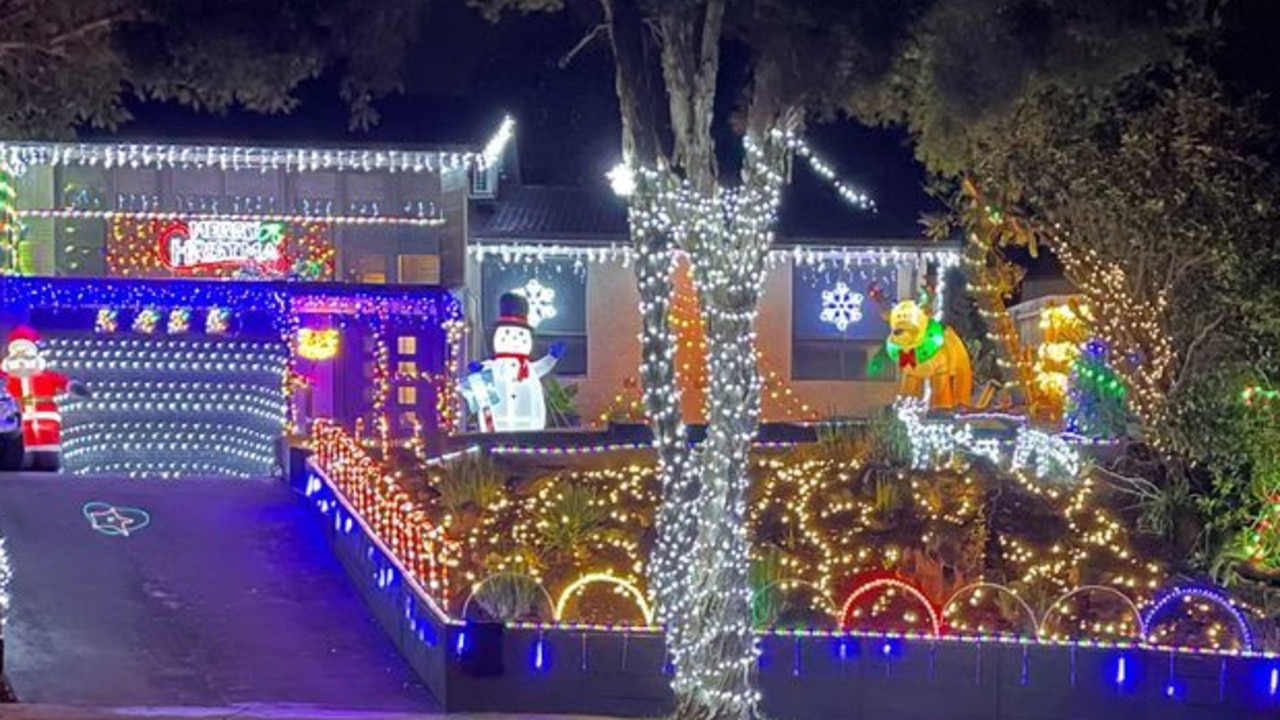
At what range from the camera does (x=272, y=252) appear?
74.7 ft

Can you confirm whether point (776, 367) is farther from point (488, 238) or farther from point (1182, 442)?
point (1182, 442)

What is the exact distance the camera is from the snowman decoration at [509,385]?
→ 19141 millimetres

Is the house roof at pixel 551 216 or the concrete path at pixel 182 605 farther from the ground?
the house roof at pixel 551 216

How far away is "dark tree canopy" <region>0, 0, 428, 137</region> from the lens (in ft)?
30.7

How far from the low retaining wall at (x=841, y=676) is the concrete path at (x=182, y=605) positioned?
613mm

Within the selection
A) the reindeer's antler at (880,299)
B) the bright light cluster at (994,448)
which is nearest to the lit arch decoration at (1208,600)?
the bright light cluster at (994,448)

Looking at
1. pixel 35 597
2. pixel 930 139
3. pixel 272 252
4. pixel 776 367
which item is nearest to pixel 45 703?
pixel 35 597

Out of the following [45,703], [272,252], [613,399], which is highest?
[272,252]

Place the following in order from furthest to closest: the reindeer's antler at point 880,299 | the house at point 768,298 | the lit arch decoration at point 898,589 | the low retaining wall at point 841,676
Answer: the house at point 768,298 < the reindeer's antler at point 880,299 < the lit arch decoration at point 898,589 < the low retaining wall at point 841,676

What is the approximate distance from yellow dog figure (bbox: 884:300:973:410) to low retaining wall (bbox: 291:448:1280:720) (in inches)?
279

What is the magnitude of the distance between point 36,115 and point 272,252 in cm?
1258

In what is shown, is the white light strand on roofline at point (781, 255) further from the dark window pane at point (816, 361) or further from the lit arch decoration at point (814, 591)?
the lit arch decoration at point (814, 591)

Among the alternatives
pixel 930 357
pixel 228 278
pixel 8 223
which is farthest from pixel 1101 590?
pixel 8 223

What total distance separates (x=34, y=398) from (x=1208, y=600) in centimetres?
1359
